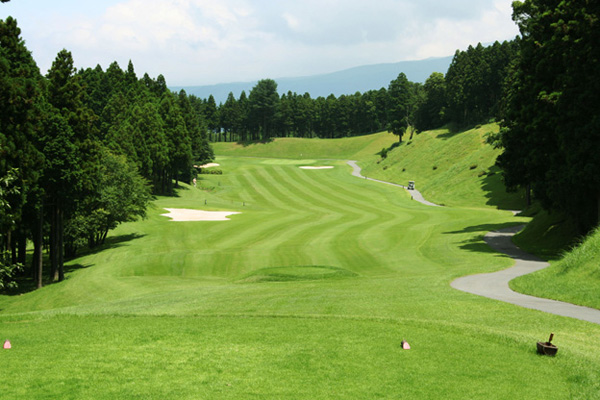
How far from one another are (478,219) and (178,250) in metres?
32.6

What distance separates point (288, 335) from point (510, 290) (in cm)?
1317

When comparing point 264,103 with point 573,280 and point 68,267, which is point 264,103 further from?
point 573,280

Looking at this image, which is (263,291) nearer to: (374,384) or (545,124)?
(374,384)

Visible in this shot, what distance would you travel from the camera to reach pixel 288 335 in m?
14.0

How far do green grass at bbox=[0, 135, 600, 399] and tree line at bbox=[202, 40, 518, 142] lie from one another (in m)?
82.1

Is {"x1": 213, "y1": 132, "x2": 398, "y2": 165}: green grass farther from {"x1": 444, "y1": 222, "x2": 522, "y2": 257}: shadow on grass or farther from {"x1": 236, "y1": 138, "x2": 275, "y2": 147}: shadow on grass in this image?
{"x1": 444, "y1": 222, "x2": 522, "y2": 257}: shadow on grass

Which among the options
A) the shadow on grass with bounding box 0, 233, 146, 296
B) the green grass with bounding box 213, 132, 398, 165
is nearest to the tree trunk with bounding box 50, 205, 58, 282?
the shadow on grass with bounding box 0, 233, 146, 296

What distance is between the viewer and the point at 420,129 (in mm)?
136125

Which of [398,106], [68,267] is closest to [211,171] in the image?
[398,106]

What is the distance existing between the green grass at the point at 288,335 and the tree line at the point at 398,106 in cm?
8209

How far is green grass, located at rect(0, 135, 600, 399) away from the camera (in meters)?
10.2

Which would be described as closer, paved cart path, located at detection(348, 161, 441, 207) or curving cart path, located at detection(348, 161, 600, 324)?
curving cart path, located at detection(348, 161, 600, 324)

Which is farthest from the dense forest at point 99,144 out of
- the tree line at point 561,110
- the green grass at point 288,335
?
Result: the green grass at point 288,335

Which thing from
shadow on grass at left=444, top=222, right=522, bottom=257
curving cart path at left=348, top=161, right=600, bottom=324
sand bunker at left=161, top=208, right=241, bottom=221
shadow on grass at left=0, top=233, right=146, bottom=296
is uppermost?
curving cart path at left=348, top=161, right=600, bottom=324
